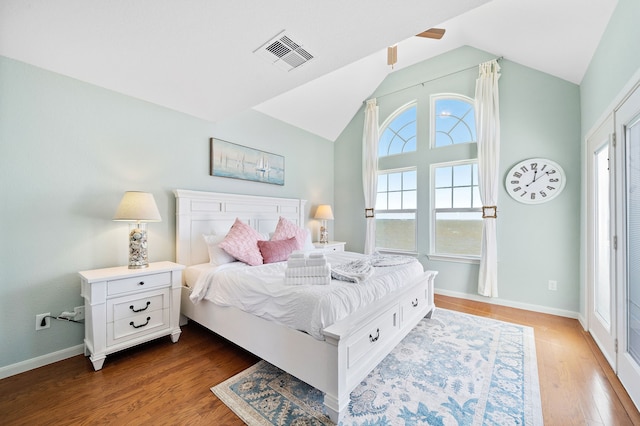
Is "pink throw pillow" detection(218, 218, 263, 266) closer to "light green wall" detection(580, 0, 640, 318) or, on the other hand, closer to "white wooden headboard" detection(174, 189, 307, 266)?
"white wooden headboard" detection(174, 189, 307, 266)

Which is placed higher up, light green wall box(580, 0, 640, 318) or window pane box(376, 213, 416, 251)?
light green wall box(580, 0, 640, 318)

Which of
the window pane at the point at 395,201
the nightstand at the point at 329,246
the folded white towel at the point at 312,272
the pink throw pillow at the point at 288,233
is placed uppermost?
the window pane at the point at 395,201

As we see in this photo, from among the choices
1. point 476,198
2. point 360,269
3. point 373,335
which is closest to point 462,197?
point 476,198

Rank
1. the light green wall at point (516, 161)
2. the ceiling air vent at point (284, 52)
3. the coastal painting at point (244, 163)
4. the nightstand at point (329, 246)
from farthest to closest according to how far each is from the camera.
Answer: the nightstand at point (329, 246) < the coastal painting at point (244, 163) < the light green wall at point (516, 161) < the ceiling air vent at point (284, 52)

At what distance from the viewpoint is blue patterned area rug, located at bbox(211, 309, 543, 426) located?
60.1 inches

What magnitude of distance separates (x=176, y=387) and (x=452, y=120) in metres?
4.56

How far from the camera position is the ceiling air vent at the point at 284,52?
174cm

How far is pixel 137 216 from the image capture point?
222 centimetres

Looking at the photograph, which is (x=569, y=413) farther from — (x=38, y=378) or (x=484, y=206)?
(x=38, y=378)

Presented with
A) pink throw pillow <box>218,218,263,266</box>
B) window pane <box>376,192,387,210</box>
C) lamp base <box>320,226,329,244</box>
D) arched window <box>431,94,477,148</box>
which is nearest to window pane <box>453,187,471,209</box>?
arched window <box>431,94,477,148</box>

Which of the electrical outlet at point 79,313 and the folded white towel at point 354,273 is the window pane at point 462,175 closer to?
Answer: the folded white towel at point 354,273

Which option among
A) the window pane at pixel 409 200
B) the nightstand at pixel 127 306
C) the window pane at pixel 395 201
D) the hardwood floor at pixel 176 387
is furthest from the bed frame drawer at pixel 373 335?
the window pane at pixel 395 201

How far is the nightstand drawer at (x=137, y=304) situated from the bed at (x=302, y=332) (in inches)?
11.7

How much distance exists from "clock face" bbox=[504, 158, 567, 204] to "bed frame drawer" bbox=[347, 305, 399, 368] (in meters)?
2.49
